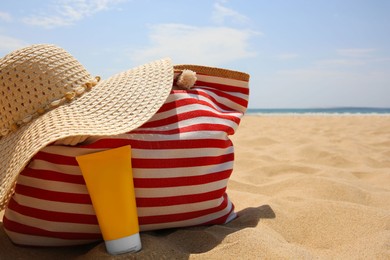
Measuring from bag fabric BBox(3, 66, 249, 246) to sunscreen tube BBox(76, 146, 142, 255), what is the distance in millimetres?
62

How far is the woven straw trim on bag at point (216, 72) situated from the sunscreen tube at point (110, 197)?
0.53 metres

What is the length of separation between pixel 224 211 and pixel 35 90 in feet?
2.37

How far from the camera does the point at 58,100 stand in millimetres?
1122

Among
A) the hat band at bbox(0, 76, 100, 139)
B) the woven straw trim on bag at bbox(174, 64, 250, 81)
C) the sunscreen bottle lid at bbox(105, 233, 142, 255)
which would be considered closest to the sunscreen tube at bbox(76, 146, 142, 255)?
the sunscreen bottle lid at bbox(105, 233, 142, 255)

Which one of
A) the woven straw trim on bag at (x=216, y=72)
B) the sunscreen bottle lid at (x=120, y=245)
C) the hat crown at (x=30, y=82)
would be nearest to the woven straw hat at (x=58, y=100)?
the hat crown at (x=30, y=82)

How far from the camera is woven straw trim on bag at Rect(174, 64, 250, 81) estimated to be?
143 centimetres

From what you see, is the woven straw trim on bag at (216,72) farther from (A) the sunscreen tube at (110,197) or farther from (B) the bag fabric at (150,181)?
(A) the sunscreen tube at (110,197)

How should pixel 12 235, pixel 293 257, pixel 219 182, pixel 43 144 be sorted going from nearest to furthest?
pixel 43 144, pixel 293 257, pixel 12 235, pixel 219 182

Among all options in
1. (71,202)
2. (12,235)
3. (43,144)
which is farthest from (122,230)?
(12,235)

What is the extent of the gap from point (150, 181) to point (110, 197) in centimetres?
15

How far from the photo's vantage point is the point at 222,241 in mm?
1142

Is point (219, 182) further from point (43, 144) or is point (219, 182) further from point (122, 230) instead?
point (43, 144)

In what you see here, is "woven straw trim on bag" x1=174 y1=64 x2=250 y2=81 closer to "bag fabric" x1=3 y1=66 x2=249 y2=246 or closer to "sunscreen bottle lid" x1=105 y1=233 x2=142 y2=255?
"bag fabric" x1=3 y1=66 x2=249 y2=246

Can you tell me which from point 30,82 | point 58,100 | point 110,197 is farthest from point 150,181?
point 30,82
